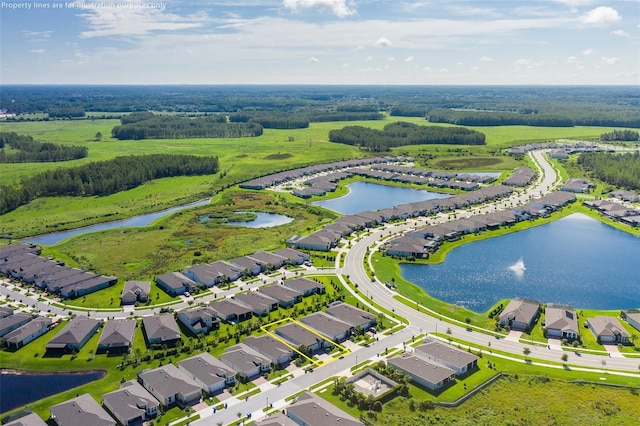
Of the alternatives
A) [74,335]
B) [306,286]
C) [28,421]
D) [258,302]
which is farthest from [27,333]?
[306,286]

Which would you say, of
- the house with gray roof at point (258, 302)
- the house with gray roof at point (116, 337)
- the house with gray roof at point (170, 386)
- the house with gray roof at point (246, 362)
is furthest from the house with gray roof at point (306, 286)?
the house with gray roof at point (170, 386)

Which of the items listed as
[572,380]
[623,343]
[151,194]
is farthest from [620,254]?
[151,194]

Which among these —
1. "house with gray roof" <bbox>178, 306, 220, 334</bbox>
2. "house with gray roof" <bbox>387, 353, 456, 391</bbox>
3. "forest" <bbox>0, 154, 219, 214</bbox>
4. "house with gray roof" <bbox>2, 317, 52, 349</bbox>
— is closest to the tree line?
"forest" <bbox>0, 154, 219, 214</bbox>

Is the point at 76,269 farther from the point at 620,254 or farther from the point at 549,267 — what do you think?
the point at 620,254

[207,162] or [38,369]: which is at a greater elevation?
[207,162]

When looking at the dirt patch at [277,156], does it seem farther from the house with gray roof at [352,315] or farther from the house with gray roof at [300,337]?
the house with gray roof at [300,337]

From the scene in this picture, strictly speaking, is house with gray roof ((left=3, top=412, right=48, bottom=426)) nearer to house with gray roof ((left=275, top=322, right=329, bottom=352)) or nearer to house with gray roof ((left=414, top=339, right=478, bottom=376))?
house with gray roof ((left=275, top=322, right=329, bottom=352))
